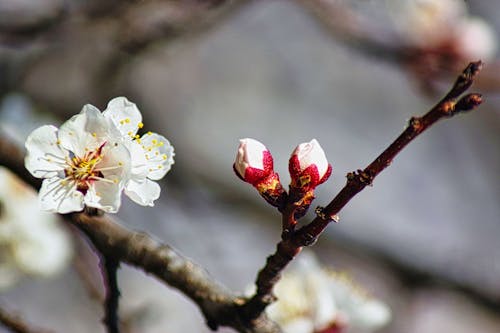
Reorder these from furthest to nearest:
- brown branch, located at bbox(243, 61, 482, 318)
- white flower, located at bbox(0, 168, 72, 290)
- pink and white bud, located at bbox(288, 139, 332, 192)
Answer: white flower, located at bbox(0, 168, 72, 290) → pink and white bud, located at bbox(288, 139, 332, 192) → brown branch, located at bbox(243, 61, 482, 318)

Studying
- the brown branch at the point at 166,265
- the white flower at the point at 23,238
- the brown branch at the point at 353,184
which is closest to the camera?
the brown branch at the point at 353,184

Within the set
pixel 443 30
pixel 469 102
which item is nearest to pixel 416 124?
pixel 469 102

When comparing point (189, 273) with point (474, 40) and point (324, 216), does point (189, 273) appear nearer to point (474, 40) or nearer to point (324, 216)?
point (324, 216)

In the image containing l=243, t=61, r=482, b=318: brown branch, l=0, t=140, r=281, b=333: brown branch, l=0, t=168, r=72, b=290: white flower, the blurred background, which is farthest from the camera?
the blurred background

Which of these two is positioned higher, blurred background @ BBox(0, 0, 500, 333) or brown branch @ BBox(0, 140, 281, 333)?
blurred background @ BBox(0, 0, 500, 333)

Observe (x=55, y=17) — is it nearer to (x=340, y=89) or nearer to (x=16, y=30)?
(x=16, y=30)

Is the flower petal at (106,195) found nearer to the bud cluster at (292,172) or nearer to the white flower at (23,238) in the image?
the bud cluster at (292,172)

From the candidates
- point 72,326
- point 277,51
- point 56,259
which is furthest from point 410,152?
point 56,259

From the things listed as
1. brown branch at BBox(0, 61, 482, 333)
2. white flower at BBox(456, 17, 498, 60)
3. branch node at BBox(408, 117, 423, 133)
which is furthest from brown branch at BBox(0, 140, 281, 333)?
white flower at BBox(456, 17, 498, 60)

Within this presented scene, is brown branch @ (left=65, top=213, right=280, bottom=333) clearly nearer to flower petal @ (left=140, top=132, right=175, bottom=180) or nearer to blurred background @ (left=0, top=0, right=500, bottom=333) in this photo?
flower petal @ (left=140, top=132, right=175, bottom=180)

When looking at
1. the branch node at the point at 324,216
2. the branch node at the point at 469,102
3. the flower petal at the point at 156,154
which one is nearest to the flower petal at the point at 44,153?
the flower petal at the point at 156,154
